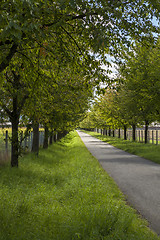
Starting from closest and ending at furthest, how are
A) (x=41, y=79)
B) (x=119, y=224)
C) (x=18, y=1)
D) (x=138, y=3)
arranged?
(x=18, y=1) < (x=119, y=224) < (x=138, y=3) < (x=41, y=79)

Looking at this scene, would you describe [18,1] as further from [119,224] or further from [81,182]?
[81,182]

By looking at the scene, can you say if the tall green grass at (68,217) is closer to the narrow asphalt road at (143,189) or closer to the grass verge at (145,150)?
the narrow asphalt road at (143,189)

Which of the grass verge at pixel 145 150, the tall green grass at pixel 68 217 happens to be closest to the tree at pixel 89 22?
the tall green grass at pixel 68 217

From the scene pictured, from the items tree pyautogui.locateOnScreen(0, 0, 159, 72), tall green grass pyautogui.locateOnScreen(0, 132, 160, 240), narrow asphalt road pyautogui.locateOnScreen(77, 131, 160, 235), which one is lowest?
narrow asphalt road pyautogui.locateOnScreen(77, 131, 160, 235)

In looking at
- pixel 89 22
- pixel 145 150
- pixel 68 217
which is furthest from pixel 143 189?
pixel 145 150

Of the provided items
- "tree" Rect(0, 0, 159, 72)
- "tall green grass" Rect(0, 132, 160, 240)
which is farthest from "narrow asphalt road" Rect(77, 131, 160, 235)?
"tree" Rect(0, 0, 159, 72)

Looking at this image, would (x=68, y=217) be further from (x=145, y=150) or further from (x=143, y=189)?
(x=145, y=150)

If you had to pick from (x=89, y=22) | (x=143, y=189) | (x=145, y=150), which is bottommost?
(x=143, y=189)

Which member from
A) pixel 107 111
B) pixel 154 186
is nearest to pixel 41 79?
pixel 154 186

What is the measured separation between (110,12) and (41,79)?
8.70 ft

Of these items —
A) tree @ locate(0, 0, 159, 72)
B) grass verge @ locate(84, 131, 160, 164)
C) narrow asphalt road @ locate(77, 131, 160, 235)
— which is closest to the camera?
Result: tree @ locate(0, 0, 159, 72)

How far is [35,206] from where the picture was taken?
5.99 m

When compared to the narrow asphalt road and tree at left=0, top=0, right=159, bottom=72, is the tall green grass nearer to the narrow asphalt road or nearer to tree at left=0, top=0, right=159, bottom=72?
the narrow asphalt road

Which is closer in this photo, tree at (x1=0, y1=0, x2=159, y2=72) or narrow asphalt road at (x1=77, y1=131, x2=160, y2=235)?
tree at (x1=0, y1=0, x2=159, y2=72)
